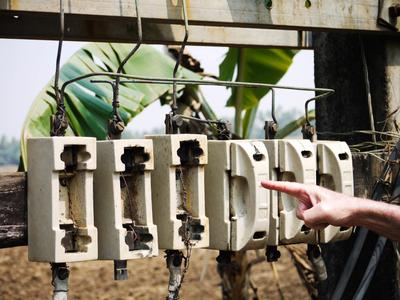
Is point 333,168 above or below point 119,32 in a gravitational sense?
below

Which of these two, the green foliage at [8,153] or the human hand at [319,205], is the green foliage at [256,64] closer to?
the human hand at [319,205]

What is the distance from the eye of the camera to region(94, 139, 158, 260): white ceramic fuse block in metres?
2.02

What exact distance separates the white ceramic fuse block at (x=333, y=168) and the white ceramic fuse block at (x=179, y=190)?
1.34 feet

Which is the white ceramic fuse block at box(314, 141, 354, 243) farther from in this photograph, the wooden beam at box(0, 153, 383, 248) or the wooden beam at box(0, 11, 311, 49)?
the wooden beam at box(0, 153, 383, 248)

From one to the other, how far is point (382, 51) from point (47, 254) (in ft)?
4.58

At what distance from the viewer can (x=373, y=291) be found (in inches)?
Answer: 115

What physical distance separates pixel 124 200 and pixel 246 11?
2.20 feet

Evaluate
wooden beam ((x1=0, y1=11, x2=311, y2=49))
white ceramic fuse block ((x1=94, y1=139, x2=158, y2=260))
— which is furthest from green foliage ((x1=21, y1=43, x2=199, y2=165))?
white ceramic fuse block ((x1=94, y1=139, x2=158, y2=260))

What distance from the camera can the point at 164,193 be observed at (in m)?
2.13

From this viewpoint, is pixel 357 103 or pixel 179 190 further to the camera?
pixel 357 103

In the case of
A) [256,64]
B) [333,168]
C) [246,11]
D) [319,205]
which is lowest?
[319,205]

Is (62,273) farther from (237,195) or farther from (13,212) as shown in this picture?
(237,195)

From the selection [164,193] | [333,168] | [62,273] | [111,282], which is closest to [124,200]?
[164,193]

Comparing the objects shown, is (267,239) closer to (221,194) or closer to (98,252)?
(221,194)
